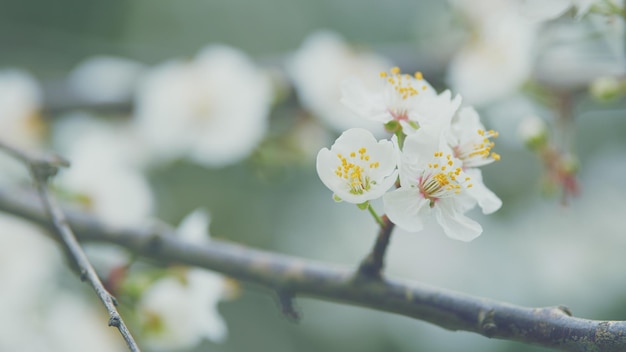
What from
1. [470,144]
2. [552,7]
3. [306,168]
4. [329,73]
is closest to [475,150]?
[470,144]

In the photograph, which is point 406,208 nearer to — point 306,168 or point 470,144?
point 470,144

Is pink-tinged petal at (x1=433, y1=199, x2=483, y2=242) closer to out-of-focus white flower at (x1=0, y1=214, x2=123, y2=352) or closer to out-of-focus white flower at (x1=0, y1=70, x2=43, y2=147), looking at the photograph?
out-of-focus white flower at (x1=0, y1=214, x2=123, y2=352)

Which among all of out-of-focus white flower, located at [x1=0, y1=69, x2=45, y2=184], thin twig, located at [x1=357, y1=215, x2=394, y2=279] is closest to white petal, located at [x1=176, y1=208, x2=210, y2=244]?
thin twig, located at [x1=357, y1=215, x2=394, y2=279]

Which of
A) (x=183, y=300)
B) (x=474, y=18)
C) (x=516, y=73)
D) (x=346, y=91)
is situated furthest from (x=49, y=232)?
(x=474, y=18)

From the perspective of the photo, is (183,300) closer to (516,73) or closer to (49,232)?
(49,232)

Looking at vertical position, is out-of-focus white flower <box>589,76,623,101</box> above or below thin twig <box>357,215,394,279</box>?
above

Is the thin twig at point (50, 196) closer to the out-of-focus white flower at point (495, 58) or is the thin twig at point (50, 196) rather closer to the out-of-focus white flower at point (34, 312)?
the out-of-focus white flower at point (34, 312)
